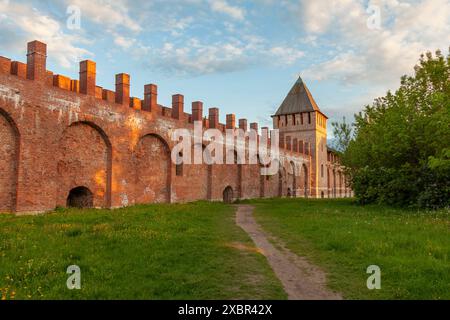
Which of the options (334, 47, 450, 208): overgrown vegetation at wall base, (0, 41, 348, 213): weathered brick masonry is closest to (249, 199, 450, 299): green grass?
(334, 47, 450, 208): overgrown vegetation at wall base

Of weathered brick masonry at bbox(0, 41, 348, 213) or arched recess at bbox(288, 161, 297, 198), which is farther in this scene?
arched recess at bbox(288, 161, 297, 198)

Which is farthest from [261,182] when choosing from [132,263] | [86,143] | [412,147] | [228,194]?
[132,263]

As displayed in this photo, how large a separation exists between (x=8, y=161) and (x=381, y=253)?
14776mm

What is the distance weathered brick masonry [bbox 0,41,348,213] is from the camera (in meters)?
15.5

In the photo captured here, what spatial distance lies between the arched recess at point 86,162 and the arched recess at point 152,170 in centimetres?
223

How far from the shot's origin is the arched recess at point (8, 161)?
15117 mm

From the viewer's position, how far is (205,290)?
582 cm

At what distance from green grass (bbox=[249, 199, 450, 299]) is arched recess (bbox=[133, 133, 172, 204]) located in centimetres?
1169

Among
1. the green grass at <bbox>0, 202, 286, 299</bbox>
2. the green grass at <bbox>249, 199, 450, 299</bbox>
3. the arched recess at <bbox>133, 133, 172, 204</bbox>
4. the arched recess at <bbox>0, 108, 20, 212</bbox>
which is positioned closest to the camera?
the green grass at <bbox>0, 202, 286, 299</bbox>

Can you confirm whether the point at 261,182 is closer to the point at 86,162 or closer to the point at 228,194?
the point at 228,194

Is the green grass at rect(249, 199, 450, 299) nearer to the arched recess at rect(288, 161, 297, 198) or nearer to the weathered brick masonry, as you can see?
the weathered brick masonry

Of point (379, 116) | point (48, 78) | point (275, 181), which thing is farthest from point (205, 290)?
point (275, 181)

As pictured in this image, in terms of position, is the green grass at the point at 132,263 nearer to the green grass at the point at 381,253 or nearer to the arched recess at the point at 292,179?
the green grass at the point at 381,253

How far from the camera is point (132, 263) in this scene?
7.16 metres
